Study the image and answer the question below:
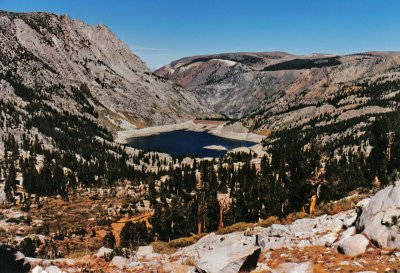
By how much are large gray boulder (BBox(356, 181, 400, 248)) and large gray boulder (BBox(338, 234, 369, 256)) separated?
2.36 ft

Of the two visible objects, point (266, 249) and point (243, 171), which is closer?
point (266, 249)

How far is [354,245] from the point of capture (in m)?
29.3

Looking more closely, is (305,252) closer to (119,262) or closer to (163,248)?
(119,262)

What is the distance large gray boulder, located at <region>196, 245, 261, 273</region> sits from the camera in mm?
28484

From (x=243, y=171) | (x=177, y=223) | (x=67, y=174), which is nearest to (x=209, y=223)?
(x=177, y=223)

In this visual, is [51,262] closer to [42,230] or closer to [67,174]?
[42,230]

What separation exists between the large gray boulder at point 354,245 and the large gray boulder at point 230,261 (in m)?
6.77

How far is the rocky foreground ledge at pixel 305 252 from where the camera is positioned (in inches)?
1085

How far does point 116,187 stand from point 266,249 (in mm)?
154472

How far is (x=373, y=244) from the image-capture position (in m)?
29.4

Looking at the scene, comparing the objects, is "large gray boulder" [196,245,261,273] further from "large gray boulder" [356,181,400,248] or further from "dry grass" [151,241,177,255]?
"dry grass" [151,241,177,255]

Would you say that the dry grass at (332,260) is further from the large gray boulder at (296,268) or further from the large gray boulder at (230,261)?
the large gray boulder at (230,261)

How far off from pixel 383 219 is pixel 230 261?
12.8 metres

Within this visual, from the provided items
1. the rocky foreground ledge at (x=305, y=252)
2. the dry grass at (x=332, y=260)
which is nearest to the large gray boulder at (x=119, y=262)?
the rocky foreground ledge at (x=305, y=252)
